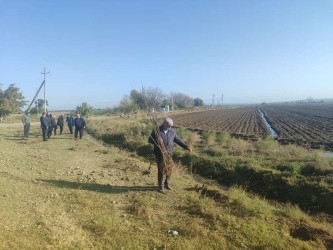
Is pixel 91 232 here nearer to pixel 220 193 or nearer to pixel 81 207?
pixel 81 207

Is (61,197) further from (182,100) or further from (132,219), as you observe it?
(182,100)

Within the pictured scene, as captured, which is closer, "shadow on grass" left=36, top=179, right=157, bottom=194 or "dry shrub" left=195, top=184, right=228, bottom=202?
"dry shrub" left=195, top=184, right=228, bottom=202

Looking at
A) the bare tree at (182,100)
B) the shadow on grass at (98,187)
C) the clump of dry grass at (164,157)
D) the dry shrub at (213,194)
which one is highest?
the bare tree at (182,100)

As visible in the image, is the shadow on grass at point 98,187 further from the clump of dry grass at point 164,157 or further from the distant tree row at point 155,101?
the distant tree row at point 155,101

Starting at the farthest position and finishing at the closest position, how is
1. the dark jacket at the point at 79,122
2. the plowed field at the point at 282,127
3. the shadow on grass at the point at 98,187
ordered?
the plowed field at the point at 282,127 → the dark jacket at the point at 79,122 → the shadow on grass at the point at 98,187

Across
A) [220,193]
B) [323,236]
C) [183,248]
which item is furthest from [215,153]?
[183,248]

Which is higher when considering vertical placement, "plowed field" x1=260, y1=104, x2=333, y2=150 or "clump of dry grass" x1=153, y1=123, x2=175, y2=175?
"clump of dry grass" x1=153, y1=123, x2=175, y2=175

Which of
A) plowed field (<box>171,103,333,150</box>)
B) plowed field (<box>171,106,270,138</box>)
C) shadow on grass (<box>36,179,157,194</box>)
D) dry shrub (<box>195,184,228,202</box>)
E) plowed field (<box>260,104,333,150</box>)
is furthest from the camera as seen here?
plowed field (<box>171,106,270,138</box>)

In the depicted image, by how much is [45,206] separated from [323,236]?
5.06 metres

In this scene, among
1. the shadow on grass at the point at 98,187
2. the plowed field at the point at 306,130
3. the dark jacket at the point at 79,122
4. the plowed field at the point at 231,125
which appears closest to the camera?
the shadow on grass at the point at 98,187

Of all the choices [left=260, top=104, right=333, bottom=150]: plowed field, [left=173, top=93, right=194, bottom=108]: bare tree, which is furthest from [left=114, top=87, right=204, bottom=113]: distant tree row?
[left=260, top=104, right=333, bottom=150]: plowed field

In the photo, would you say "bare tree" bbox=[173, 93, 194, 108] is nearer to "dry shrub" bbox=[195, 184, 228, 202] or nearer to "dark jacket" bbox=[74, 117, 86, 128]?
"dark jacket" bbox=[74, 117, 86, 128]

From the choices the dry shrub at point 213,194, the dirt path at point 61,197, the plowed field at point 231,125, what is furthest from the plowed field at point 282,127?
the dirt path at point 61,197

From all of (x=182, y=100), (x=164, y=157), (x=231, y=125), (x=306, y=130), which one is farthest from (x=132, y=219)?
(x=182, y=100)
